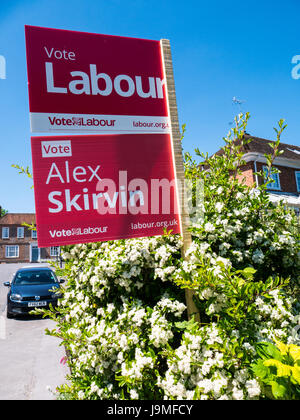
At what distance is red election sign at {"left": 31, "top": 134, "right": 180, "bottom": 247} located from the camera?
2.46m

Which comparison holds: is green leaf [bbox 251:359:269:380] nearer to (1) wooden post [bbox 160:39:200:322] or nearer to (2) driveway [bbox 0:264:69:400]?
(1) wooden post [bbox 160:39:200:322]

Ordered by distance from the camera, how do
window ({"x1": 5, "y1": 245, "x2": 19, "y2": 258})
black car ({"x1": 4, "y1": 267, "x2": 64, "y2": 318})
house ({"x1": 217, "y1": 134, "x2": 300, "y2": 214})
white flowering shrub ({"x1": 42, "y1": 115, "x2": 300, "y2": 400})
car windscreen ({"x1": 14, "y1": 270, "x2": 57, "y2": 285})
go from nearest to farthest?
1. white flowering shrub ({"x1": 42, "y1": 115, "x2": 300, "y2": 400})
2. black car ({"x1": 4, "y1": 267, "x2": 64, "y2": 318})
3. car windscreen ({"x1": 14, "y1": 270, "x2": 57, "y2": 285})
4. house ({"x1": 217, "y1": 134, "x2": 300, "y2": 214})
5. window ({"x1": 5, "y1": 245, "x2": 19, "y2": 258})

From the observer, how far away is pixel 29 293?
9.08 m

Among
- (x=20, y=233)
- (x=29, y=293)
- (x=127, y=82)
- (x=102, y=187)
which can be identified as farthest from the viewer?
(x=20, y=233)

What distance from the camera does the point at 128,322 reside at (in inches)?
96.2

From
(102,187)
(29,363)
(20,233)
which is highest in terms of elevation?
(20,233)

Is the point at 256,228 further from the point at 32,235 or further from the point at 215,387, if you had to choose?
the point at 32,235

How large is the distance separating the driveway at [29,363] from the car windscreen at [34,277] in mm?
1762

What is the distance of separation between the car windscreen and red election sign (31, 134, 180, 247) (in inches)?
328

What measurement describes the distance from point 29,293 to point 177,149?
8.11 m

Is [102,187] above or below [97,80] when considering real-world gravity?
below

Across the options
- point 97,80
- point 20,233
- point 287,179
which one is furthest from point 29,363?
point 20,233

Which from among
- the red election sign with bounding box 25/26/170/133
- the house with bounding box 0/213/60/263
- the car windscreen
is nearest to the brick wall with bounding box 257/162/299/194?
the car windscreen

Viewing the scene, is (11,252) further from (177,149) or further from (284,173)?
(177,149)
